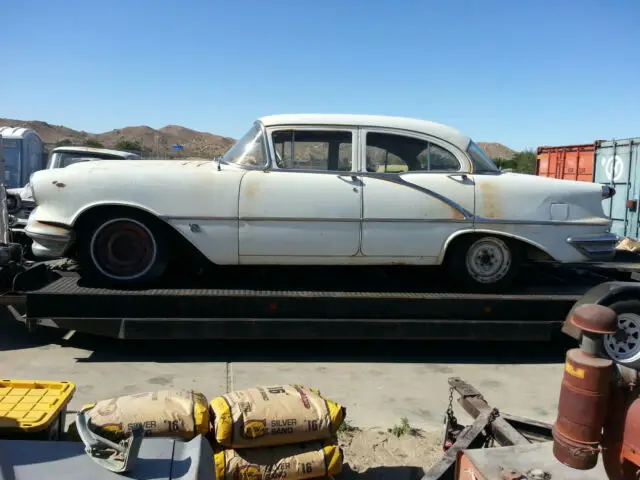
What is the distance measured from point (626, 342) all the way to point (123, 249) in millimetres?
4632

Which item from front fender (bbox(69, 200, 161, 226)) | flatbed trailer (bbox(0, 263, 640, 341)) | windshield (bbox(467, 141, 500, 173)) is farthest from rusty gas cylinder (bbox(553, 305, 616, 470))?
front fender (bbox(69, 200, 161, 226))

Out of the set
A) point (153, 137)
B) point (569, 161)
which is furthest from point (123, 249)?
point (153, 137)

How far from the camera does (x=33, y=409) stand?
2373 mm

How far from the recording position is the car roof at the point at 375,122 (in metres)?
5.46

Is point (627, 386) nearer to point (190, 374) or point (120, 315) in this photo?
point (190, 374)

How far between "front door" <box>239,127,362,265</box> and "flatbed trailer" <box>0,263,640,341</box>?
1.16ft

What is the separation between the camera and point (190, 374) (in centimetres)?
493

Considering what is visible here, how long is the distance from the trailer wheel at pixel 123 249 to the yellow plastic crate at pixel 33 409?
2.58 m

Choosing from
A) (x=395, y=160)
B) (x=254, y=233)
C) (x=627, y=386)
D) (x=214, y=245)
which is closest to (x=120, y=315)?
(x=214, y=245)

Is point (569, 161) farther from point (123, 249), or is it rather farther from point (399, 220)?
point (123, 249)

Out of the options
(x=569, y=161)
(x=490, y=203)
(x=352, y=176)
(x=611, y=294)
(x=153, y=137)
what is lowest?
(x=611, y=294)

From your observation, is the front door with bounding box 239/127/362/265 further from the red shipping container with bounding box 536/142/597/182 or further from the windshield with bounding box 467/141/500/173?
the red shipping container with bounding box 536/142/597/182

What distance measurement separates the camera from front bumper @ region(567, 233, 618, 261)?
5383 millimetres

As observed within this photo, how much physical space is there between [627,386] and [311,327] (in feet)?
10.3
